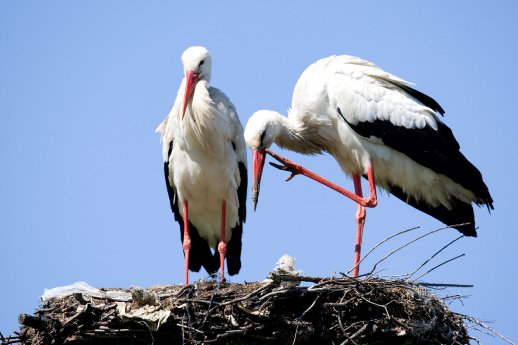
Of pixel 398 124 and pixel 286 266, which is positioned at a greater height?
pixel 398 124

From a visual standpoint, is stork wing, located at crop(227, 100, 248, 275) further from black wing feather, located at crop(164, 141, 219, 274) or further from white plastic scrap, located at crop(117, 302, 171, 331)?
white plastic scrap, located at crop(117, 302, 171, 331)

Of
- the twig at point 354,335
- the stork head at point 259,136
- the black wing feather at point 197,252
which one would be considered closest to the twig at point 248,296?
the twig at point 354,335

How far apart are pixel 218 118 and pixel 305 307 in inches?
92.6

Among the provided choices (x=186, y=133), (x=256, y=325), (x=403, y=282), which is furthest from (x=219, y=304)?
(x=186, y=133)

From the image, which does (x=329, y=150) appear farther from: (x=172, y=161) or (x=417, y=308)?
(x=417, y=308)

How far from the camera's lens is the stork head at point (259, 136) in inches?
356

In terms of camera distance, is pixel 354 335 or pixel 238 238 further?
pixel 238 238

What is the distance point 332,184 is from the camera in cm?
935

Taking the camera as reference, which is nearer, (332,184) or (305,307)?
(305,307)

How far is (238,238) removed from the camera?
9.51 meters

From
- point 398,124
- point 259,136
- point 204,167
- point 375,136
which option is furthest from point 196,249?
point 398,124

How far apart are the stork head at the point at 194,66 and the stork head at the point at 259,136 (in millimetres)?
567

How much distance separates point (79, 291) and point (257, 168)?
2234 millimetres

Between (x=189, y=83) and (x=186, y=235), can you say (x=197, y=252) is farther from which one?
(x=189, y=83)
